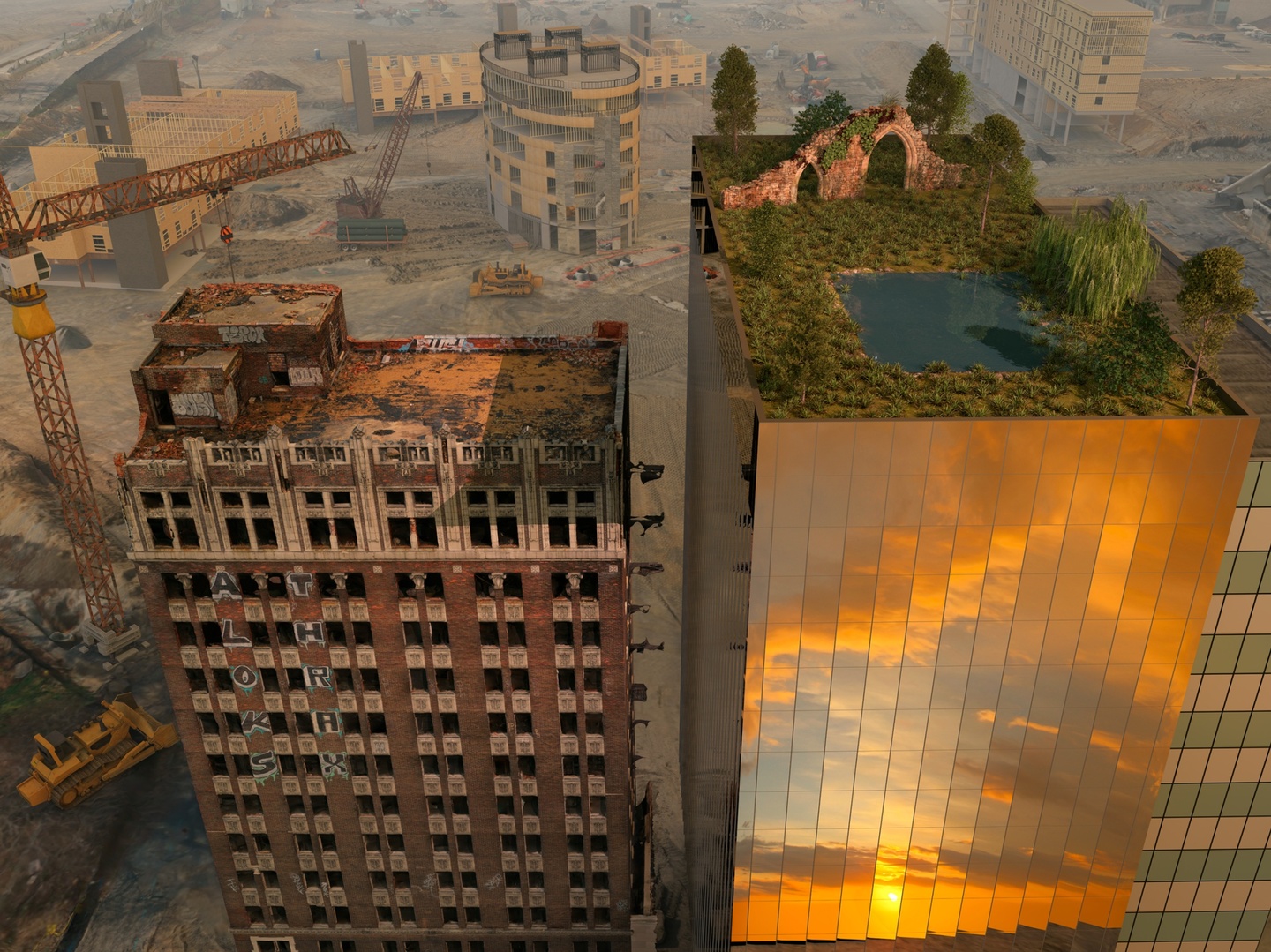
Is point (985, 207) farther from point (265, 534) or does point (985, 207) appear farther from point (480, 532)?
point (265, 534)

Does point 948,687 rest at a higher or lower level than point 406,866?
higher

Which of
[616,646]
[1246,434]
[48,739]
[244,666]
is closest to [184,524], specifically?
[244,666]

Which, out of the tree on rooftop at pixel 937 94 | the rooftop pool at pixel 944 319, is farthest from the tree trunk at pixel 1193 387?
the tree on rooftop at pixel 937 94

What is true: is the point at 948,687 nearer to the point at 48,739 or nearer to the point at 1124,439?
the point at 1124,439

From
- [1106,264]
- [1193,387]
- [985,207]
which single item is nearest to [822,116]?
[985,207]

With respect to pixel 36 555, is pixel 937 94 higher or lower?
higher
